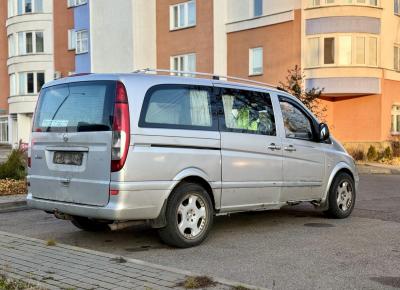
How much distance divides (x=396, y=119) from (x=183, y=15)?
12857 mm

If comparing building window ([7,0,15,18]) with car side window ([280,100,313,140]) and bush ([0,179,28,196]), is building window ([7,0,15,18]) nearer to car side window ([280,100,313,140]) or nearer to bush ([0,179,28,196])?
bush ([0,179,28,196])

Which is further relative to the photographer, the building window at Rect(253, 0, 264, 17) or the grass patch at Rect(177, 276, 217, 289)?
the building window at Rect(253, 0, 264, 17)

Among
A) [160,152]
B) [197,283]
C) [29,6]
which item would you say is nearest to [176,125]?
[160,152]

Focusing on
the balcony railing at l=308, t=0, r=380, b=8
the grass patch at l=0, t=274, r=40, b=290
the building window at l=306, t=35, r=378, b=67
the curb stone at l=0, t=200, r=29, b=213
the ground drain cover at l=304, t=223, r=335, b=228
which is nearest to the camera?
the grass patch at l=0, t=274, r=40, b=290

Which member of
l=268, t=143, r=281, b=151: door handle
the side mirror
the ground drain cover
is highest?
the side mirror

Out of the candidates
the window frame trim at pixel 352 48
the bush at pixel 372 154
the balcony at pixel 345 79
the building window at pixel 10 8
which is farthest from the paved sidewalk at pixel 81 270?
the building window at pixel 10 8

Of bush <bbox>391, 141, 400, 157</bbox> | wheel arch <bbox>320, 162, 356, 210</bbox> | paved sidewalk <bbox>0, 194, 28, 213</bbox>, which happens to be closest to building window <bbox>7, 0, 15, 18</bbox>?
bush <bbox>391, 141, 400, 157</bbox>

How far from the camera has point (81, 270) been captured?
19.6ft

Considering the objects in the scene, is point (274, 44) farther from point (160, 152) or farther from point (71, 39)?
point (160, 152)

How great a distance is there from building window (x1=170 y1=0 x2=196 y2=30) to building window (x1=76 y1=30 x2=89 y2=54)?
27.1 feet

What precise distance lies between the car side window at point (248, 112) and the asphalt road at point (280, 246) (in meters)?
1.49

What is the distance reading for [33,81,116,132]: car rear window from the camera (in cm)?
681

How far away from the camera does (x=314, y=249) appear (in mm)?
7152

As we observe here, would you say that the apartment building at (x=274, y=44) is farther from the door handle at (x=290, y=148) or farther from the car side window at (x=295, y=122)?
the door handle at (x=290, y=148)
